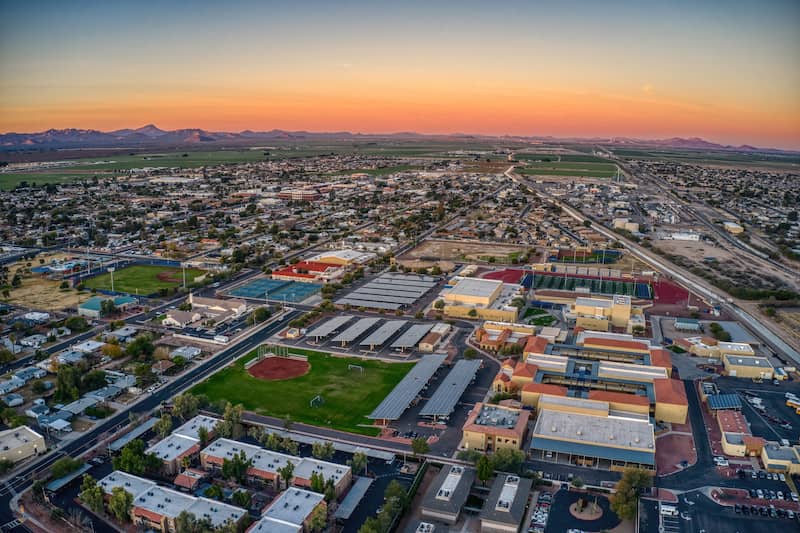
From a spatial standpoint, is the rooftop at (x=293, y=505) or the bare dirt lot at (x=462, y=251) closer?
the rooftop at (x=293, y=505)

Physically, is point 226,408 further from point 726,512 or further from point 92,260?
point 92,260

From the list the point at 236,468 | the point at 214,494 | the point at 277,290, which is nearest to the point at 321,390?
the point at 236,468

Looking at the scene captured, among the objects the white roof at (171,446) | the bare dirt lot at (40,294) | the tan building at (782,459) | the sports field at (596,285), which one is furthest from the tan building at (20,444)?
the sports field at (596,285)

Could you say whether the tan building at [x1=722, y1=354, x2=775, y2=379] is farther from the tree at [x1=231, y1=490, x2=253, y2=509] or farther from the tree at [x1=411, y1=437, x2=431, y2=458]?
the tree at [x1=231, y1=490, x2=253, y2=509]

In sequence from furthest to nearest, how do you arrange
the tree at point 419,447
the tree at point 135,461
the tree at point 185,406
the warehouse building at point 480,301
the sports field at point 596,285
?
the sports field at point 596,285
the warehouse building at point 480,301
the tree at point 185,406
the tree at point 419,447
the tree at point 135,461

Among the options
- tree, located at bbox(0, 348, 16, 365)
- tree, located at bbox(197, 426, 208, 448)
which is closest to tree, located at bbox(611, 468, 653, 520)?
tree, located at bbox(197, 426, 208, 448)

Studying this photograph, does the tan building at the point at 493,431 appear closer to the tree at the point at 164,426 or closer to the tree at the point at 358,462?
the tree at the point at 358,462
